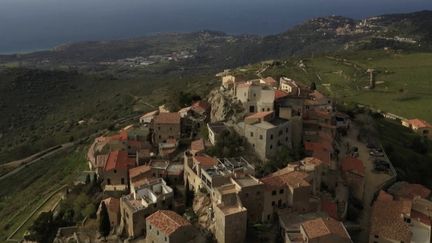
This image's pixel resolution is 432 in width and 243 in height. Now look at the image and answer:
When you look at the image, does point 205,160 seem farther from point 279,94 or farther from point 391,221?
point 391,221

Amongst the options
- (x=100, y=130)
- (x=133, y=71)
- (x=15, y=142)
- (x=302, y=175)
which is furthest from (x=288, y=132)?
(x=133, y=71)

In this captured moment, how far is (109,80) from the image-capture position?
142750 millimetres

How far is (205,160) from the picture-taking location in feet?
121

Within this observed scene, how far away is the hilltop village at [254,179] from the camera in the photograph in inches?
1264

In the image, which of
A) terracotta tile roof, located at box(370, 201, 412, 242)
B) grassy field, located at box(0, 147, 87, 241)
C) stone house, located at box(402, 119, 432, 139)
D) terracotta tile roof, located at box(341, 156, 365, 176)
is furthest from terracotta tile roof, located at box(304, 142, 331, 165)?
stone house, located at box(402, 119, 432, 139)

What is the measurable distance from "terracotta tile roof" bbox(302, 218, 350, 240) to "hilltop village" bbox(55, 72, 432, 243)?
70 mm

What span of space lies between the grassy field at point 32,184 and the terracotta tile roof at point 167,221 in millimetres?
17356

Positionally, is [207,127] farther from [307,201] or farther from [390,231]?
[390,231]

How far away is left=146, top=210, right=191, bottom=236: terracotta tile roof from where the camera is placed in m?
30.7

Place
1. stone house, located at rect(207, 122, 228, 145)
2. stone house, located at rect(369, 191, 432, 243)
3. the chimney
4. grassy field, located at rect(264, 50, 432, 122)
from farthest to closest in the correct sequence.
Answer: the chimney
grassy field, located at rect(264, 50, 432, 122)
stone house, located at rect(207, 122, 228, 145)
stone house, located at rect(369, 191, 432, 243)

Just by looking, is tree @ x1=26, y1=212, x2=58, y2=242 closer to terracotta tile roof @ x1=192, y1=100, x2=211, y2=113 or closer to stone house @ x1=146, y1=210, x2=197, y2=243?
stone house @ x1=146, y1=210, x2=197, y2=243

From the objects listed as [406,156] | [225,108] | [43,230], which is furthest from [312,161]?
[43,230]

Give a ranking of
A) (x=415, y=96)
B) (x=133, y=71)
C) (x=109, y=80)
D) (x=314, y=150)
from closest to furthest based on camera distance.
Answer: (x=314, y=150), (x=415, y=96), (x=109, y=80), (x=133, y=71)

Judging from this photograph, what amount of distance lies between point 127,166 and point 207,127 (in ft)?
28.0
